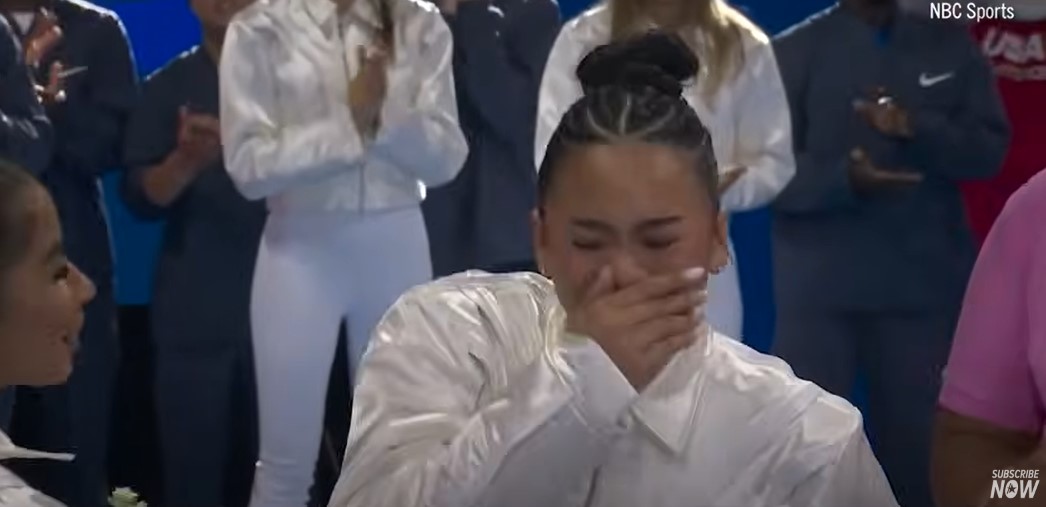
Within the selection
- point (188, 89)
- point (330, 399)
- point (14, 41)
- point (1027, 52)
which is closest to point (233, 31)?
point (188, 89)

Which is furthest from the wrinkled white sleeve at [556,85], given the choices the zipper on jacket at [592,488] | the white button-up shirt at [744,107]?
the zipper on jacket at [592,488]

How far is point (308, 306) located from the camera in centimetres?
134

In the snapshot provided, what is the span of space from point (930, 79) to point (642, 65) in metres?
0.60

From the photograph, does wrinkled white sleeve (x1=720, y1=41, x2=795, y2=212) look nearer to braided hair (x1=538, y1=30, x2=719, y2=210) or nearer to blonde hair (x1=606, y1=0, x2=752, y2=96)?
blonde hair (x1=606, y1=0, x2=752, y2=96)

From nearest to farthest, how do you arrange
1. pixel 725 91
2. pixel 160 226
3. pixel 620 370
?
1. pixel 620 370
2. pixel 725 91
3. pixel 160 226

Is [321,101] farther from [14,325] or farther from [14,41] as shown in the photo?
[14,325]

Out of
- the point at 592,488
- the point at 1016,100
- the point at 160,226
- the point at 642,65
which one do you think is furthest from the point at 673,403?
the point at 160,226

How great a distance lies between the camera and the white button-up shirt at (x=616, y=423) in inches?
29.3

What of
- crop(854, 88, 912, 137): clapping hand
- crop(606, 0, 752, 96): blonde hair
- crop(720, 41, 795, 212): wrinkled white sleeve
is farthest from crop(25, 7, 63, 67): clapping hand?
crop(854, 88, 912, 137): clapping hand

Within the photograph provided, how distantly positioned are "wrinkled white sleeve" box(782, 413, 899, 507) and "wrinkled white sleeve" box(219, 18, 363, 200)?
0.64 meters

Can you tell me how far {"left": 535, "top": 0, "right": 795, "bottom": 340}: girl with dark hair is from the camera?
1278 mm

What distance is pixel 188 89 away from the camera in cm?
138

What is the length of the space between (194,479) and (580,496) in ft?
2.47

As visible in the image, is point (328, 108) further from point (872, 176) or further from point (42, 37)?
point (872, 176)
